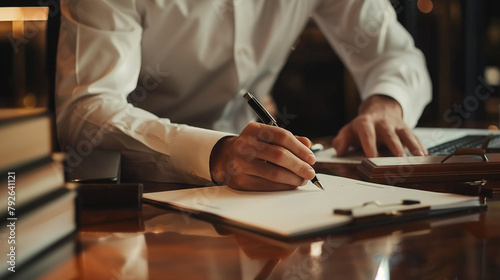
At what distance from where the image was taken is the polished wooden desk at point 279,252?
18.4 inches

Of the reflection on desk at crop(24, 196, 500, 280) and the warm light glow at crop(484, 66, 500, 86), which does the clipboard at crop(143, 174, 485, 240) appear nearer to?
the reflection on desk at crop(24, 196, 500, 280)

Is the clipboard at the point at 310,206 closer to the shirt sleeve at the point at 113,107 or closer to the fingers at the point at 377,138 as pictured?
the shirt sleeve at the point at 113,107

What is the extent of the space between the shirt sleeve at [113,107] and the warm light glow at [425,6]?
8.34 feet

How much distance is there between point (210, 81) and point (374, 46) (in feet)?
1.92

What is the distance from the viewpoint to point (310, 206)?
2.21 ft

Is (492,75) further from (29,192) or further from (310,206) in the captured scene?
(29,192)

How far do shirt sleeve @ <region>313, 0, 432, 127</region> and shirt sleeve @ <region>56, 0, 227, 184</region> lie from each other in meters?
0.75

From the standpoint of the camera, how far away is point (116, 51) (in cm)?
120

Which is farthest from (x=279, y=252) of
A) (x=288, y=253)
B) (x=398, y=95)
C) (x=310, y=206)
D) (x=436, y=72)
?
(x=436, y=72)

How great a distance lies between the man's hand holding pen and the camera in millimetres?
783

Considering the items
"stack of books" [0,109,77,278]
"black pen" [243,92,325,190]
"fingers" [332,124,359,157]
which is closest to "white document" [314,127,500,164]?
"fingers" [332,124,359,157]

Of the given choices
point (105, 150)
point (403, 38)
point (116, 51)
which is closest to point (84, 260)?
point (105, 150)

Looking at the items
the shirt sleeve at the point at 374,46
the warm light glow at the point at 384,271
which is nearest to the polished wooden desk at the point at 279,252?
the warm light glow at the point at 384,271

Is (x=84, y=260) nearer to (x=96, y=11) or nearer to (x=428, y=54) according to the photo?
(x=96, y=11)
